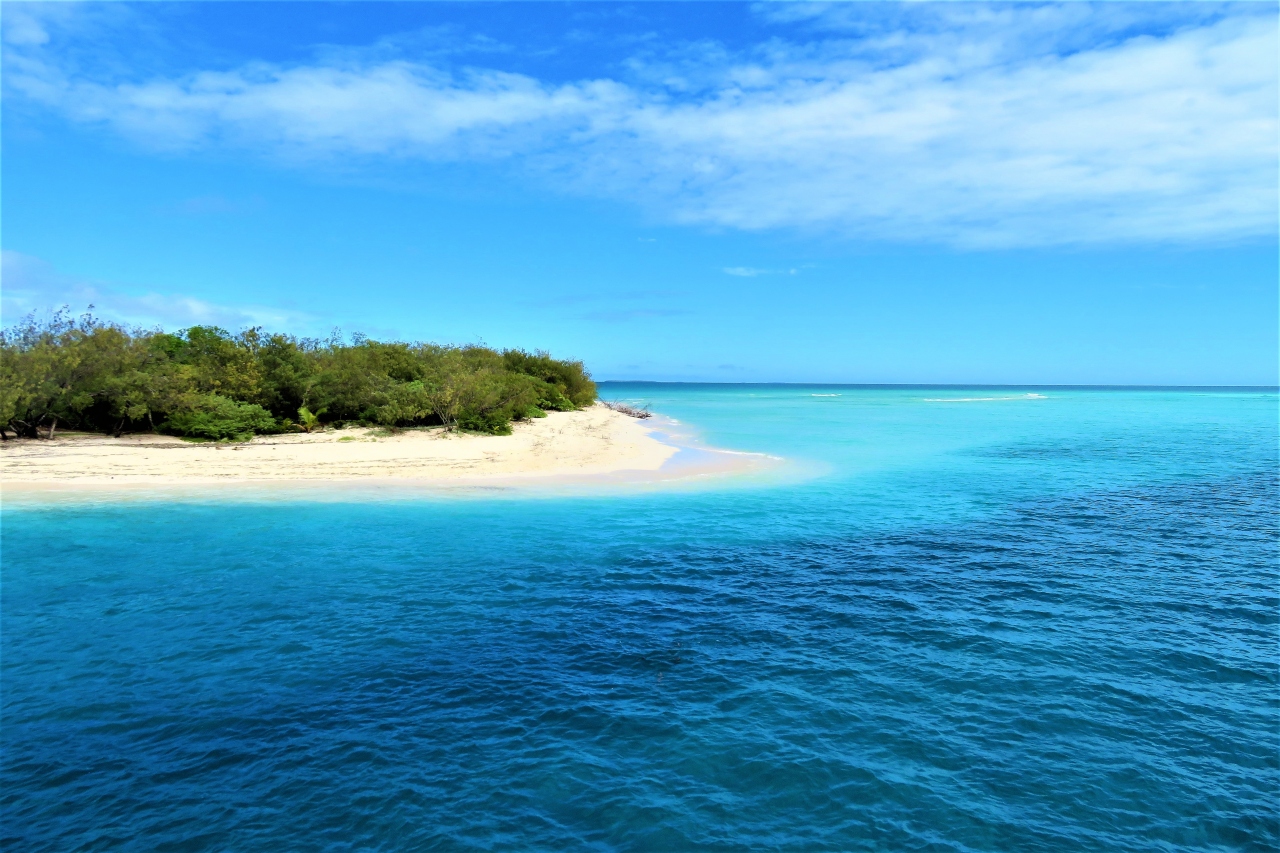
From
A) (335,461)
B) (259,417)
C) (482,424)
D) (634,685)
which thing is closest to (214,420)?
(259,417)

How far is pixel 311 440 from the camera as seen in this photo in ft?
111

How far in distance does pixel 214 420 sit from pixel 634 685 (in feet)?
103

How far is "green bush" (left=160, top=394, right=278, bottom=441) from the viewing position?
1309 inches

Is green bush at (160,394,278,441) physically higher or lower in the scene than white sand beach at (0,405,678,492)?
higher

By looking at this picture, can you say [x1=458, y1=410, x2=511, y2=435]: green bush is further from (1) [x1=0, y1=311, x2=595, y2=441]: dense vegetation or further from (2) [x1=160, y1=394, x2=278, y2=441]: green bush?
(2) [x1=160, y1=394, x2=278, y2=441]: green bush

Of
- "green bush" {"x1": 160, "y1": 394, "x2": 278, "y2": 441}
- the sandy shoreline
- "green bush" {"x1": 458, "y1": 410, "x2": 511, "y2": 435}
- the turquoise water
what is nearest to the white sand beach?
the sandy shoreline

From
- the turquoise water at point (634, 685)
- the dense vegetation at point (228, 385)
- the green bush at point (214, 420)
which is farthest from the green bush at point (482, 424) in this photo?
the turquoise water at point (634, 685)

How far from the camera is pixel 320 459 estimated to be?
96.2 ft

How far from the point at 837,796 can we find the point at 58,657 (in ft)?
38.9

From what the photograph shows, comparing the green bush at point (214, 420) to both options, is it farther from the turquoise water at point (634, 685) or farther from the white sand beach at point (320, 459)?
the turquoise water at point (634, 685)

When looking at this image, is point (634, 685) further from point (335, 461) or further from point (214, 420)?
point (214, 420)

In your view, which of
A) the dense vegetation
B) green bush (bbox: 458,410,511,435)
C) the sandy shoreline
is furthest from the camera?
green bush (bbox: 458,410,511,435)

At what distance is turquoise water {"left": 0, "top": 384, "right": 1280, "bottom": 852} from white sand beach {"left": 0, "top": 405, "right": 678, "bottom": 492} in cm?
632

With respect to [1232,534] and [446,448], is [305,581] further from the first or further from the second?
[1232,534]
